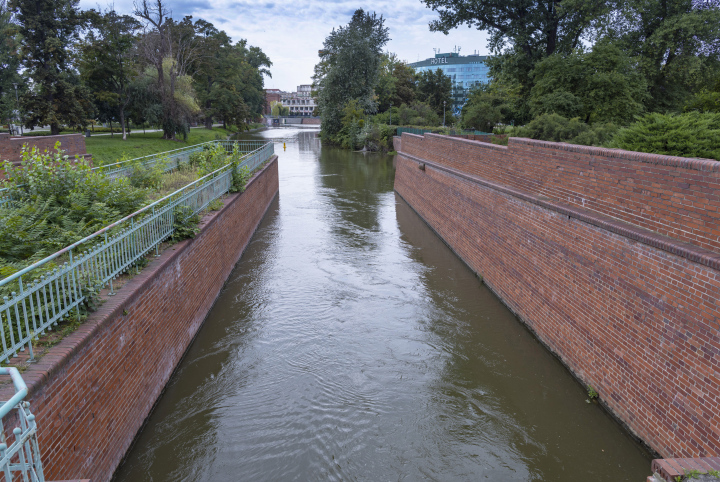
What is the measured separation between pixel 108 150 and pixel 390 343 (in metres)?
22.5

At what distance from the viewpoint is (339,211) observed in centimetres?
1986

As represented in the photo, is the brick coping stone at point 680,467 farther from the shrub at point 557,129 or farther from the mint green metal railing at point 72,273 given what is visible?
the shrub at point 557,129

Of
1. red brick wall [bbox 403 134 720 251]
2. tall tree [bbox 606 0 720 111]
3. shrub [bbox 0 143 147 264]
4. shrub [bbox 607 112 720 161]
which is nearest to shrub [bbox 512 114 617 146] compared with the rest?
shrub [bbox 607 112 720 161]

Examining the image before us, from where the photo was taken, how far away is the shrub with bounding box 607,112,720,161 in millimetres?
8172

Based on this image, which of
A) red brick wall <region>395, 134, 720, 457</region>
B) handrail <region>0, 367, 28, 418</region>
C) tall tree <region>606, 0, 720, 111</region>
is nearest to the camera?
handrail <region>0, 367, 28, 418</region>

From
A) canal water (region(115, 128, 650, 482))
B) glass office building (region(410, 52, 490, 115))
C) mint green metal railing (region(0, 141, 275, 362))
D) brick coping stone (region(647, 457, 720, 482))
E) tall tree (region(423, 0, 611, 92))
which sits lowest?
canal water (region(115, 128, 650, 482))

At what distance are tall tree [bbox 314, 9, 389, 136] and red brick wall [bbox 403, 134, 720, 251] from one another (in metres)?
43.4

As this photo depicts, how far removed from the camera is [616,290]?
598 cm

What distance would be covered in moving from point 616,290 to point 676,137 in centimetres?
435

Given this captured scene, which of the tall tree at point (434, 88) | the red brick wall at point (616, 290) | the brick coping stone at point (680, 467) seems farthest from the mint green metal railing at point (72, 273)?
the tall tree at point (434, 88)

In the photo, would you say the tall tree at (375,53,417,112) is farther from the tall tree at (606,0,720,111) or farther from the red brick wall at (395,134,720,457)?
the red brick wall at (395,134,720,457)

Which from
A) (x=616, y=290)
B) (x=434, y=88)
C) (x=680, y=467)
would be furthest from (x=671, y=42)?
(x=434, y=88)

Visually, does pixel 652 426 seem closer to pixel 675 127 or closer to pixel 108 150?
pixel 675 127

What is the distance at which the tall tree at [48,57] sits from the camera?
86.1 ft
